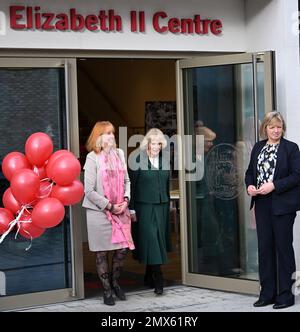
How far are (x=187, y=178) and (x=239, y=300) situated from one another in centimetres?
135

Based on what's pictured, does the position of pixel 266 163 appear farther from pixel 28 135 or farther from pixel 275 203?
pixel 28 135

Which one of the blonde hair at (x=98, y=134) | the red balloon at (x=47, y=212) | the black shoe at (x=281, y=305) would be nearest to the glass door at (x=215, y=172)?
the black shoe at (x=281, y=305)

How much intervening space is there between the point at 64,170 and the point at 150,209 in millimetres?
1660

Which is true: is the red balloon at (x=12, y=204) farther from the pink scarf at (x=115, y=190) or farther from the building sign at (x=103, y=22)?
the building sign at (x=103, y=22)

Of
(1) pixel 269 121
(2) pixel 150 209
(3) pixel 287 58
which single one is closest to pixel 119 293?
(2) pixel 150 209

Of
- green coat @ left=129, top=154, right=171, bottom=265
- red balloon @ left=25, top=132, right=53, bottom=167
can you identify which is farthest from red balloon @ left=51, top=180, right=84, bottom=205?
green coat @ left=129, top=154, right=171, bottom=265

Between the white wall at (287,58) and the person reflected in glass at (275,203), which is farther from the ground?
the white wall at (287,58)

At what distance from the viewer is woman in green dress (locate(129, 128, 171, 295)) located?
23.6ft

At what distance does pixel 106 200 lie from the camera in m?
6.74

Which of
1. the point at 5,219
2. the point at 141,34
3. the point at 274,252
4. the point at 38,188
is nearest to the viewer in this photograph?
the point at 38,188

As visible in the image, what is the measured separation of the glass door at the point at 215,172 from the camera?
24.3 feet

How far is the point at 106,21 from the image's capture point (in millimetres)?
7074

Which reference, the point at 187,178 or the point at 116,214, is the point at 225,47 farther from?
the point at 116,214

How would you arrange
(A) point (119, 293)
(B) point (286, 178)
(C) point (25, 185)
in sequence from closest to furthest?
(C) point (25, 185), (B) point (286, 178), (A) point (119, 293)
